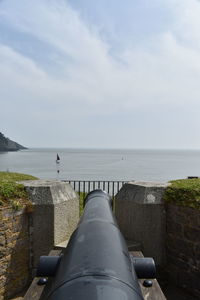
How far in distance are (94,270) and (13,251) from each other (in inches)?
119

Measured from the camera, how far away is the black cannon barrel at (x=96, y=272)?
46.5 inches

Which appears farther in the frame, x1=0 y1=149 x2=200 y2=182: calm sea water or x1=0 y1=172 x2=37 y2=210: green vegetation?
x1=0 y1=149 x2=200 y2=182: calm sea water

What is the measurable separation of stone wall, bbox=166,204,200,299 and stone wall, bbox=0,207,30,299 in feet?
8.19

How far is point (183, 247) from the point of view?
4074 millimetres

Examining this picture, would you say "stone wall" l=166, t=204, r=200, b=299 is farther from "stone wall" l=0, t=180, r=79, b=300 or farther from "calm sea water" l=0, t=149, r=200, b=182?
"calm sea water" l=0, t=149, r=200, b=182

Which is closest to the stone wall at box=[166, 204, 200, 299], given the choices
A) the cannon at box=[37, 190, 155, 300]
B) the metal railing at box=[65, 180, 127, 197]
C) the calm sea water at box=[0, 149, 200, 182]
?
the cannon at box=[37, 190, 155, 300]

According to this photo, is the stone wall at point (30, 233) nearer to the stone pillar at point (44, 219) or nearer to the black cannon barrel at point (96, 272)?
the stone pillar at point (44, 219)

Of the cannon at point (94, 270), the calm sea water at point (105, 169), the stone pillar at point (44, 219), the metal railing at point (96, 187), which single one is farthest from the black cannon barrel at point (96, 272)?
the calm sea water at point (105, 169)

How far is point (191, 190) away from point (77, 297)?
11.7 ft

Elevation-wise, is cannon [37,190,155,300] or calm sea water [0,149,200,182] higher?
cannon [37,190,155,300]

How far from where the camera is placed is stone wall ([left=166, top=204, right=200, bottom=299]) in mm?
3902

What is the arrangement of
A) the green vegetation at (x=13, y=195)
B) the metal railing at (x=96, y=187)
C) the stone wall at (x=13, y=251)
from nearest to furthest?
the stone wall at (x=13, y=251)
the green vegetation at (x=13, y=195)
the metal railing at (x=96, y=187)

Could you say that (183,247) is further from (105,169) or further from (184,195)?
(105,169)

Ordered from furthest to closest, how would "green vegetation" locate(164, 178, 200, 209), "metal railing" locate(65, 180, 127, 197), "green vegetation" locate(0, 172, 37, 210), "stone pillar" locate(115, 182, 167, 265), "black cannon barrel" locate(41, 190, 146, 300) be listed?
"metal railing" locate(65, 180, 127, 197)
"stone pillar" locate(115, 182, 167, 265)
"green vegetation" locate(164, 178, 200, 209)
"green vegetation" locate(0, 172, 37, 210)
"black cannon barrel" locate(41, 190, 146, 300)
